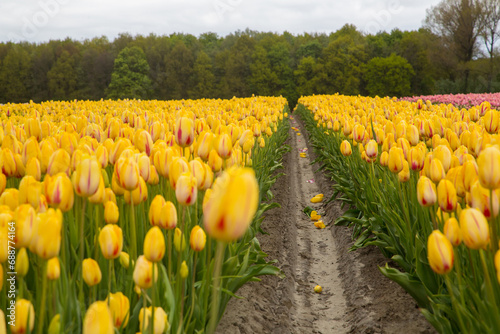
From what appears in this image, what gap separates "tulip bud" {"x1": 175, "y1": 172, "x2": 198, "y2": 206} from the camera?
5.51 ft

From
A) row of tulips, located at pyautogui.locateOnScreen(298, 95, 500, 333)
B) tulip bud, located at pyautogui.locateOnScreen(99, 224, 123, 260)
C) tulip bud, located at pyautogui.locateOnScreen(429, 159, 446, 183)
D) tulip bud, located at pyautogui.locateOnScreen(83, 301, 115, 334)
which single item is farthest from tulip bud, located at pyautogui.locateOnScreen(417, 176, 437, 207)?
tulip bud, located at pyautogui.locateOnScreen(83, 301, 115, 334)

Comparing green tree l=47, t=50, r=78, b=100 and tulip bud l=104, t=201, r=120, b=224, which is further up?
green tree l=47, t=50, r=78, b=100

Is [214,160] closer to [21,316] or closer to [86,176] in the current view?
[86,176]

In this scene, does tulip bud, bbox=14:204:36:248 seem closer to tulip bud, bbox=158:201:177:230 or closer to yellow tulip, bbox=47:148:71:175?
tulip bud, bbox=158:201:177:230

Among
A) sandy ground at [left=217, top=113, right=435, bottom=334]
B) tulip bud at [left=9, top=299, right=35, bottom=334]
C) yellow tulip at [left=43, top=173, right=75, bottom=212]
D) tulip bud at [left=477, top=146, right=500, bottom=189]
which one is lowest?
sandy ground at [left=217, top=113, right=435, bottom=334]

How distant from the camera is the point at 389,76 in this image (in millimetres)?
42688

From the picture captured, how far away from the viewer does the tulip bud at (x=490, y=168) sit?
1.52 metres

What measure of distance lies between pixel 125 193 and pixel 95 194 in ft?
0.69

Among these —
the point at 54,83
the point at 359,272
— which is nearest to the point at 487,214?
the point at 359,272

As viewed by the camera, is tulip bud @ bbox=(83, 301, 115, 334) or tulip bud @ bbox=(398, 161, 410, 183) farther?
tulip bud @ bbox=(398, 161, 410, 183)

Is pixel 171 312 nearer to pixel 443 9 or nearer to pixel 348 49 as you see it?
pixel 443 9

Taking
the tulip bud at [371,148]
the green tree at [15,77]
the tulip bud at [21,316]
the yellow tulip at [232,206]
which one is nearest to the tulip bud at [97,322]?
the tulip bud at [21,316]

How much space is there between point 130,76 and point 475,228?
49538 millimetres

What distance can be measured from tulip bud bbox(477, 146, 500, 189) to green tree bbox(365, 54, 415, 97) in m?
43.7
